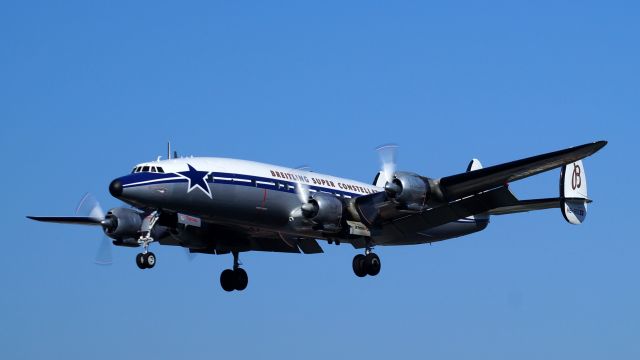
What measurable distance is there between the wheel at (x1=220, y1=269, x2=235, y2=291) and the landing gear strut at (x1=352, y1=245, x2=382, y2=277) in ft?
18.0

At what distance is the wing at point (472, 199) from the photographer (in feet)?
113

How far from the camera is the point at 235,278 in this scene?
137ft

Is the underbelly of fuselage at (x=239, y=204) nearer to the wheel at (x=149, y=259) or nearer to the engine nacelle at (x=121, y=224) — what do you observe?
the wheel at (x=149, y=259)

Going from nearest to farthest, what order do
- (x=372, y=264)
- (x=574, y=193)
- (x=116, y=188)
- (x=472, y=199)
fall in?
1. (x=116, y=188)
2. (x=472, y=199)
3. (x=574, y=193)
4. (x=372, y=264)

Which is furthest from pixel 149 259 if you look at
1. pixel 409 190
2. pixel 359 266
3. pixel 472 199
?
pixel 472 199

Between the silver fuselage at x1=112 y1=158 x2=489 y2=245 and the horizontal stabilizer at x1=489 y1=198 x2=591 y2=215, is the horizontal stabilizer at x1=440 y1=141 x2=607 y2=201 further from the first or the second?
the silver fuselage at x1=112 y1=158 x2=489 y2=245

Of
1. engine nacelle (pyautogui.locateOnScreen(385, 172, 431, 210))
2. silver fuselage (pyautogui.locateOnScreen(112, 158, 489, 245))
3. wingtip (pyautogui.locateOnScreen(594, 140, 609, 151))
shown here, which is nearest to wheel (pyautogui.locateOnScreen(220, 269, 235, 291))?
silver fuselage (pyautogui.locateOnScreen(112, 158, 489, 245))

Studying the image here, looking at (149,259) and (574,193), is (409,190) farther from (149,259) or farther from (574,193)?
(149,259)

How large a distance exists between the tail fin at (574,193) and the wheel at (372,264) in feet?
22.4

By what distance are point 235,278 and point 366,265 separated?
585 centimetres

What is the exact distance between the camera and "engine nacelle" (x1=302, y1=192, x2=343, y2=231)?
122ft

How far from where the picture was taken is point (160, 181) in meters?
34.8

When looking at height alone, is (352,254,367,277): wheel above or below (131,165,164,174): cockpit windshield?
below

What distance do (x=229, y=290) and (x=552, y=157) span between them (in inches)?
568
